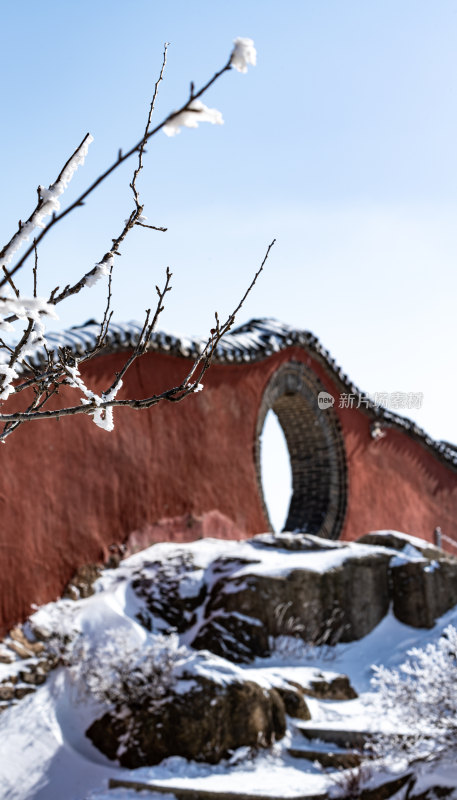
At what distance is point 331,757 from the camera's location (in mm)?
4723

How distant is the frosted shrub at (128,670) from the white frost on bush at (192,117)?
12.9 feet

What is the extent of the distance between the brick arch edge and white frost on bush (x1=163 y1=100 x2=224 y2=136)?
7974 millimetres

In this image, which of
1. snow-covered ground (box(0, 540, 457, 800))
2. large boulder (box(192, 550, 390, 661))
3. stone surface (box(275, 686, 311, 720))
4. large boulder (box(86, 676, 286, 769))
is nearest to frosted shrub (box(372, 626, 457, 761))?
snow-covered ground (box(0, 540, 457, 800))

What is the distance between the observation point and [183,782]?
428 cm

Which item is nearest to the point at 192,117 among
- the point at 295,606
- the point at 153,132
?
the point at 153,132

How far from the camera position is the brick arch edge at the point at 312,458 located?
385 inches

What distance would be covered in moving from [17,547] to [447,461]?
8.63m

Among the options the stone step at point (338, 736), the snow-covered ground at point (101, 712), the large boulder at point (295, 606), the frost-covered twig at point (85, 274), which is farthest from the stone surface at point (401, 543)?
the frost-covered twig at point (85, 274)

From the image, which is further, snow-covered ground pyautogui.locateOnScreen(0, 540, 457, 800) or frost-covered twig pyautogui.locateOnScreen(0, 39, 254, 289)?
snow-covered ground pyautogui.locateOnScreen(0, 540, 457, 800)

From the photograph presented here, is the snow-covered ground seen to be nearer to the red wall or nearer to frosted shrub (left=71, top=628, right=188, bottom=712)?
frosted shrub (left=71, top=628, right=188, bottom=712)

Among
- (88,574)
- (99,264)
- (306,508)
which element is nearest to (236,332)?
(306,508)

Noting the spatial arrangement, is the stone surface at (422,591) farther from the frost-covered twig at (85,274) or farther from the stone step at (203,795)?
the frost-covered twig at (85,274)

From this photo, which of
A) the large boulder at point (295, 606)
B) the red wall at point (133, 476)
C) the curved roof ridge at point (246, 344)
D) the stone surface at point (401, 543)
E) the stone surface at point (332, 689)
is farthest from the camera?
the stone surface at point (401, 543)

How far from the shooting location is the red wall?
224 inches
